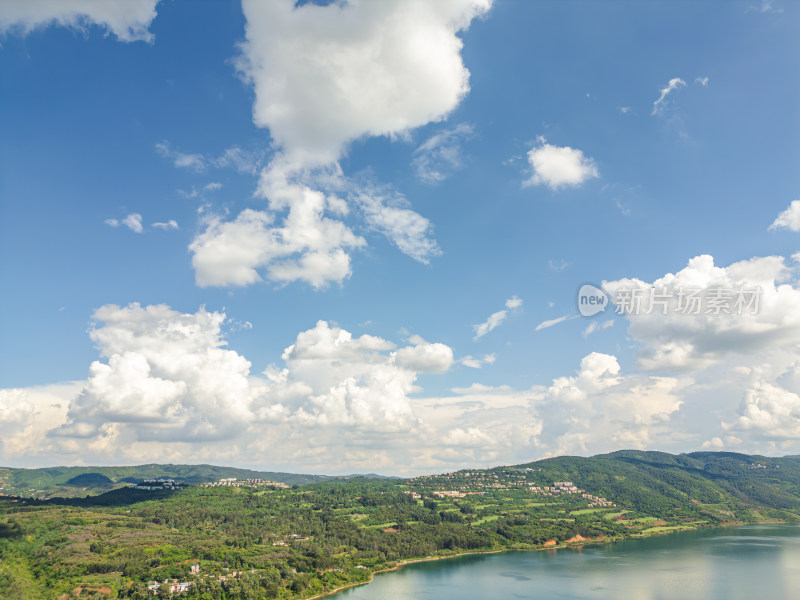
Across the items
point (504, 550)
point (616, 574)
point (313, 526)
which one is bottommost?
point (504, 550)

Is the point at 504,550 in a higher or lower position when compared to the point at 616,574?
lower

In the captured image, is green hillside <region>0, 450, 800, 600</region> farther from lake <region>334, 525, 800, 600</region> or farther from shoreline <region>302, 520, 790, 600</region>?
lake <region>334, 525, 800, 600</region>

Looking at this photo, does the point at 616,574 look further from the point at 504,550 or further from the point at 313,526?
the point at 313,526

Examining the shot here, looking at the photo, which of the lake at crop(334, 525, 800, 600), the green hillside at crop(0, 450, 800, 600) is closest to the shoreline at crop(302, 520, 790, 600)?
the green hillside at crop(0, 450, 800, 600)

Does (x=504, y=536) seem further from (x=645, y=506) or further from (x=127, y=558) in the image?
(x=127, y=558)

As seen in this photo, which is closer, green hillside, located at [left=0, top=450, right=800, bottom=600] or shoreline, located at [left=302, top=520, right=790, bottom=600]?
green hillside, located at [left=0, top=450, right=800, bottom=600]

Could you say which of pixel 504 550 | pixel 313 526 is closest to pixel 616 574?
pixel 504 550

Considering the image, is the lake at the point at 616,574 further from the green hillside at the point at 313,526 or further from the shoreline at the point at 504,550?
the green hillside at the point at 313,526

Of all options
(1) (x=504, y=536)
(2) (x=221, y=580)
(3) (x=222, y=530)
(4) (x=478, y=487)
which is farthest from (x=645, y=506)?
(2) (x=221, y=580)

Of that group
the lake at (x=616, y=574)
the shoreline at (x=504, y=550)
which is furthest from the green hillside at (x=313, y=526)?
the lake at (x=616, y=574)
